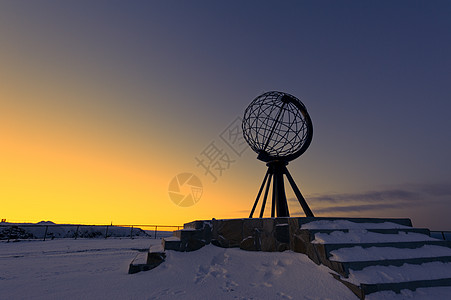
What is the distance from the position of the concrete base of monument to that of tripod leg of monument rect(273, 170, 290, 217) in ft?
13.0

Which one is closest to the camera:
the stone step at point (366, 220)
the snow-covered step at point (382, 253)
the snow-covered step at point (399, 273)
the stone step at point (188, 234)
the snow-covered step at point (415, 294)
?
the snow-covered step at point (415, 294)

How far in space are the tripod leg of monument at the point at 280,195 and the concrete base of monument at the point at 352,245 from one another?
157 inches

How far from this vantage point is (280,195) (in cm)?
1047

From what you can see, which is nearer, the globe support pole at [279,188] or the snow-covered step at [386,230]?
the snow-covered step at [386,230]

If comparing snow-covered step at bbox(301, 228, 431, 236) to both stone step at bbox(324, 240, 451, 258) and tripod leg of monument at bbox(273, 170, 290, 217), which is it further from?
tripod leg of monument at bbox(273, 170, 290, 217)

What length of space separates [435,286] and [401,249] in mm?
924

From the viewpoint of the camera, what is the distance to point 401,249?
15.9ft

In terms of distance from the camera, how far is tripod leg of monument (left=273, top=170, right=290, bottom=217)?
33.7 feet

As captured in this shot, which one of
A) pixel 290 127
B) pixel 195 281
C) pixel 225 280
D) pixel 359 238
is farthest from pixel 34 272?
pixel 290 127

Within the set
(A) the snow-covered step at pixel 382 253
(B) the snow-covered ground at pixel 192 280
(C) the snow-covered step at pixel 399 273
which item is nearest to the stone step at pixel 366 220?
(B) the snow-covered ground at pixel 192 280

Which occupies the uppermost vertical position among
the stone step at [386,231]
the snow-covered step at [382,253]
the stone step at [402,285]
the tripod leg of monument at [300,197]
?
the tripod leg of monument at [300,197]

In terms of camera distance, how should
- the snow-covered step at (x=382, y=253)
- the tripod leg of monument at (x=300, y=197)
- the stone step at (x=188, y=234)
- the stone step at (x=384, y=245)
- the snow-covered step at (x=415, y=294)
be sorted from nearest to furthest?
the snow-covered step at (x=415, y=294) < the snow-covered step at (x=382, y=253) < the stone step at (x=384, y=245) < the stone step at (x=188, y=234) < the tripod leg of monument at (x=300, y=197)

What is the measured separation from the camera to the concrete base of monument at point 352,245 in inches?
155

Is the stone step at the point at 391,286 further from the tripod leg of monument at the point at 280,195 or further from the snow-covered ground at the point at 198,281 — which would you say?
the tripod leg of monument at the point at 280,195
